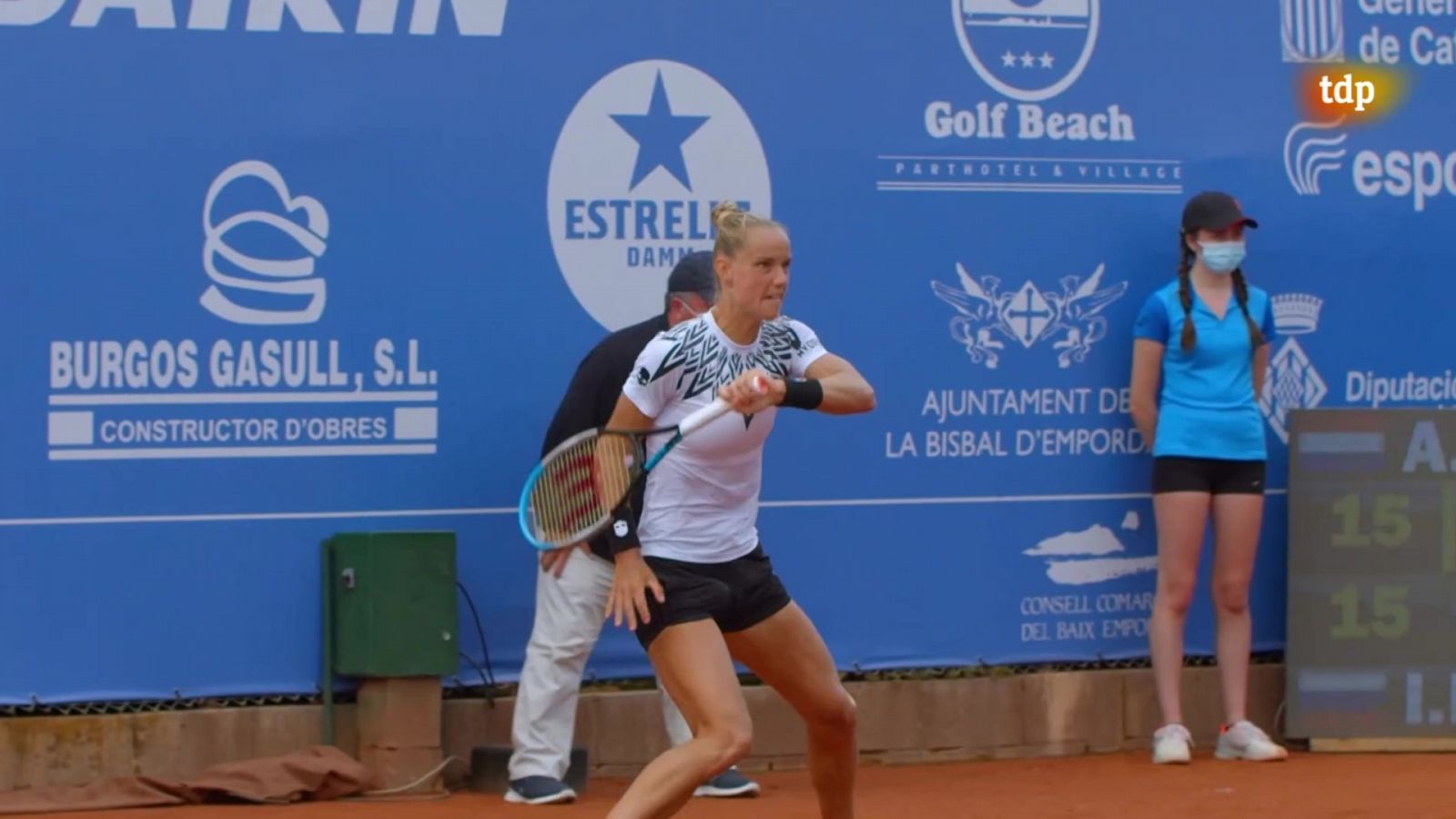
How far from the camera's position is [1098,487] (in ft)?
27.4

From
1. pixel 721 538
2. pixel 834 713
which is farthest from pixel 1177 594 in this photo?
pixel 721 538

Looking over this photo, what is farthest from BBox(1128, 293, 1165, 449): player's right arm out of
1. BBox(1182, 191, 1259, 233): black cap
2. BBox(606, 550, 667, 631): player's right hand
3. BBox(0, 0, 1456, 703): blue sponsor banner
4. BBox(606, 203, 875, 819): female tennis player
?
BBox(606, 550, 667, 631): player's right hand

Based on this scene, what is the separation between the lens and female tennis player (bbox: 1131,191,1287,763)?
8117 millimetres

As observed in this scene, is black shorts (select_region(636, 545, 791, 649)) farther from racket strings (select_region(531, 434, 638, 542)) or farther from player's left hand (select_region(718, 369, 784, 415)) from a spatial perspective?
player's left hand (select_region(718, 369, 784, 415))

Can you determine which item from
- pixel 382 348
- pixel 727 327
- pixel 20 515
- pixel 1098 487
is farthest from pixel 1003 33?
pixel 20 515

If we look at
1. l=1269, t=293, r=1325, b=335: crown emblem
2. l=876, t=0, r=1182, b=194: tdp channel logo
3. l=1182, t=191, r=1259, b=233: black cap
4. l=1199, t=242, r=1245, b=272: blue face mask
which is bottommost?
l=1269, t=293, r=1325, b=335: crown emblem

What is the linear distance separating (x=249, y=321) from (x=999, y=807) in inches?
123

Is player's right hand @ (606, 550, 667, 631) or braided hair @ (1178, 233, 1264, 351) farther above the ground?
braided hair @ (1178, 233, 1264, 351)

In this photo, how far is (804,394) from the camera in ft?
16.6

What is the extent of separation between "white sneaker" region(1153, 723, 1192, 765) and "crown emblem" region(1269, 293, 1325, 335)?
1.70m

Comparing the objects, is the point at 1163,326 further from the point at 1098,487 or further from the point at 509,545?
the point at 509,545

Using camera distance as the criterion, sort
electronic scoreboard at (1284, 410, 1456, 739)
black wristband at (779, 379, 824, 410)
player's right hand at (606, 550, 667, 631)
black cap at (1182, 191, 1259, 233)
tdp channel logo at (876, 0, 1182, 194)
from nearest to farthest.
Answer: black wristband at (779, 379, 824, 410), player's right hand at (606, 550, 667, 631), black cap at (1182, 191, 1259, 233), tdp channel logo at (876, 0, 1182, 194), electronic scoreboard at (1284, 410, 1456, 739)

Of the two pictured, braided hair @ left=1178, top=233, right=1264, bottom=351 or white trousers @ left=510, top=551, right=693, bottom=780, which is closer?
white trousers @ left=510, top=551, right=693, bottom=780

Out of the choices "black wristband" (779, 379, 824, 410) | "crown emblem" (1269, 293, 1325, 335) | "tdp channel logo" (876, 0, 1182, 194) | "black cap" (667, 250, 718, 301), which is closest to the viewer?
"black wristband" (779, 379, 824, 410)
